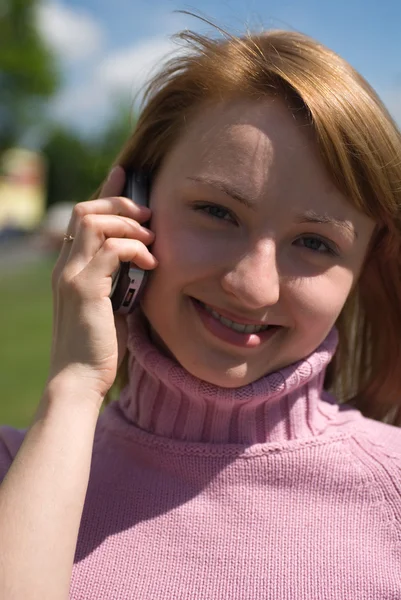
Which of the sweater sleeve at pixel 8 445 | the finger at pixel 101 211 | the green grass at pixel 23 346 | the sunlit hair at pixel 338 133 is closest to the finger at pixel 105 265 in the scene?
the finger at pixel 101 211

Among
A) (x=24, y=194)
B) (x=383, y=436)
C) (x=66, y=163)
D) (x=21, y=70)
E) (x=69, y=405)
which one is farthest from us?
(x=66, y=163)

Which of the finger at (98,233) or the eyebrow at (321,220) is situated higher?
the eyebrow at (321,220)

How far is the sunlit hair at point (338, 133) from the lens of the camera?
69.6 inches

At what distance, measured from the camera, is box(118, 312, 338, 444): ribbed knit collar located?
6.22ft

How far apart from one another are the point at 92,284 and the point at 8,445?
1.79 feet

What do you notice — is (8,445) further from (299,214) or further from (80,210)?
(299,214)

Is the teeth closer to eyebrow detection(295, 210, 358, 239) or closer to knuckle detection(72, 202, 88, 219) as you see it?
eyebrow detection(295, 210, 358, 239)

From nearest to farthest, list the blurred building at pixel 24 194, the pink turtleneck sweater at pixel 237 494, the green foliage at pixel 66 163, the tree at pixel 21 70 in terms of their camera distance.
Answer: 1. the pink turtleneck sweater at pixel 237 494
2. the tree at pixel 21 70
3. the blurred building at pixel 24 194
4. the green foliage at pixel 66 163

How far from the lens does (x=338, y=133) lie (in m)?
1.74

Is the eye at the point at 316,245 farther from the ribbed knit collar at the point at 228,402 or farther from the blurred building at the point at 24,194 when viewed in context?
the blurred building at the point at 24,194

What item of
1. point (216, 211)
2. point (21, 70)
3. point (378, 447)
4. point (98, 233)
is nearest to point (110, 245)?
point (98, 233)

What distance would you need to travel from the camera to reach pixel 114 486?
6.31 feet

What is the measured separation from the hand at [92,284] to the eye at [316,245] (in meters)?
0.40

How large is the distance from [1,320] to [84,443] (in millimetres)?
11961
